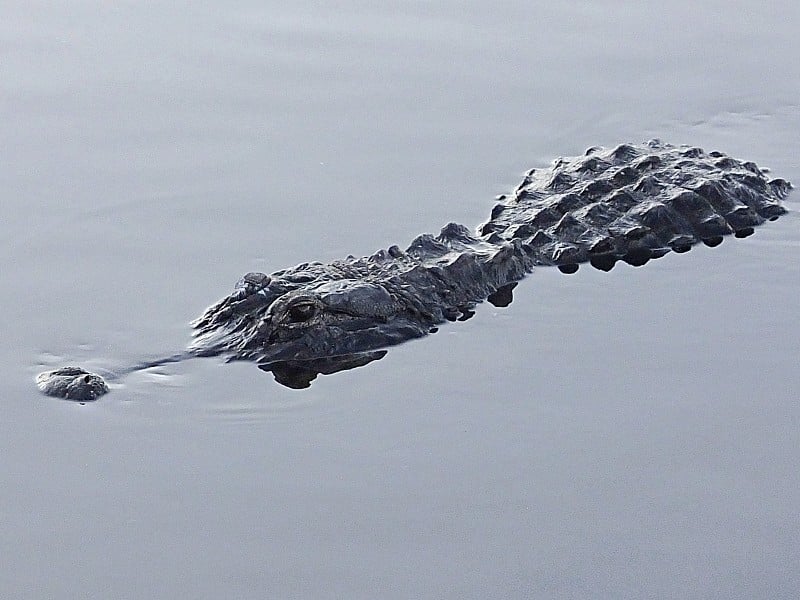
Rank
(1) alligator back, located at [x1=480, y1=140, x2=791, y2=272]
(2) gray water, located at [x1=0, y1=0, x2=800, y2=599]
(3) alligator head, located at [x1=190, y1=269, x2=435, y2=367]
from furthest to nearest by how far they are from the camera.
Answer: (1) alligator back, located at [x1=480, y1=140, x2=791, y2=272], (3) alligator head, located at [x1=190, y1=269, x2=435, y2=367], (2) gray water, located at [x1=0, y1=0, x2=800, y2=599]

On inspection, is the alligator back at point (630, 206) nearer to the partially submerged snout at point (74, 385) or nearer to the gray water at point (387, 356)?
the gray water at point (387, 356)

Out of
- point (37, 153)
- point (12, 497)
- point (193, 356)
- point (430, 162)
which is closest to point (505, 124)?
point (430, 162)

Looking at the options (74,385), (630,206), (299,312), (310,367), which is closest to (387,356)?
(310,367)

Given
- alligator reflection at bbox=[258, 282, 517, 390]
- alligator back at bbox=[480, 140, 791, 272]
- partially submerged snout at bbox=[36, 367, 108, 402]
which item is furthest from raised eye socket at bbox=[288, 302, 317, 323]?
alligator back at bbox=[480, 140, 791, 272]

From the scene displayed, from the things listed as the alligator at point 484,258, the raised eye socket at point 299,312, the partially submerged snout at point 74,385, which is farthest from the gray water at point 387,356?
the raised eye socket at point 299,312

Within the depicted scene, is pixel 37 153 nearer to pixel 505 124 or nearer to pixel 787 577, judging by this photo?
pixel 505 124

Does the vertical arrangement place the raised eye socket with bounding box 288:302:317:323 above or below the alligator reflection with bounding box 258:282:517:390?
above

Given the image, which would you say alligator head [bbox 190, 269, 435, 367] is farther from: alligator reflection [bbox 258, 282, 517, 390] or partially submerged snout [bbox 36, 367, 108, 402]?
partially submerged snout [bbox 36, 367, 108, 402]

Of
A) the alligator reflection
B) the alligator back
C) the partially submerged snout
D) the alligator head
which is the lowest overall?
the partially submerged snout
